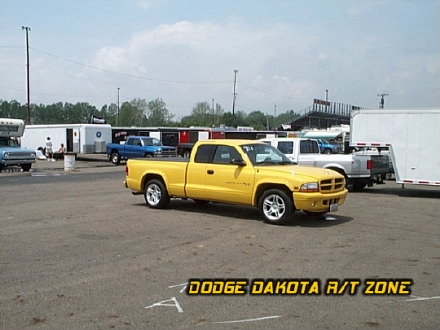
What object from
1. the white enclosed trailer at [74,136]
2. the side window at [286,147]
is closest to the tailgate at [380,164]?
the side window at [286,147]

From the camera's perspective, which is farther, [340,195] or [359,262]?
[340,195]

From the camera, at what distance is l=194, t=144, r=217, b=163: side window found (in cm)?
1143

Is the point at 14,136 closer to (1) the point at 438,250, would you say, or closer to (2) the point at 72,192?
(2) the point at 72,192

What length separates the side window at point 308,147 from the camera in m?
18.1

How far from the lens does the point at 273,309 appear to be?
522cm

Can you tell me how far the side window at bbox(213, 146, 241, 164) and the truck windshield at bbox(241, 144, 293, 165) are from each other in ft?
0.75

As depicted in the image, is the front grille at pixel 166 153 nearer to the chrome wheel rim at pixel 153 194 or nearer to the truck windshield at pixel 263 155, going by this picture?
the chrome wheel rim at pixel 153 194

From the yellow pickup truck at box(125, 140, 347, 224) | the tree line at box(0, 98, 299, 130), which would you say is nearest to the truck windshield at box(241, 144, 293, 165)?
the yellow pickup truck at box(125, 140, 347, 224)

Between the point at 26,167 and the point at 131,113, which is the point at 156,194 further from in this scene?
the point at 131,113

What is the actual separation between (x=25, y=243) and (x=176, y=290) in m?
3.70

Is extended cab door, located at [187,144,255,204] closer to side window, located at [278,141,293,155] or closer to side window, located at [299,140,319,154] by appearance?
side window, located at [278,141,293,155]

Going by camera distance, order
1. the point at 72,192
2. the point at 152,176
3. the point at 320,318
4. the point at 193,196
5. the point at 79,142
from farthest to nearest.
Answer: the point at 79,142, the point at 72,192, the point at 152,176, the point at 193,196, the point at 320,318

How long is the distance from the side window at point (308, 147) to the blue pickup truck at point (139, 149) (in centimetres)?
1575

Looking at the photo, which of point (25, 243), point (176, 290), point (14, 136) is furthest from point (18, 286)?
point (14, 136)
